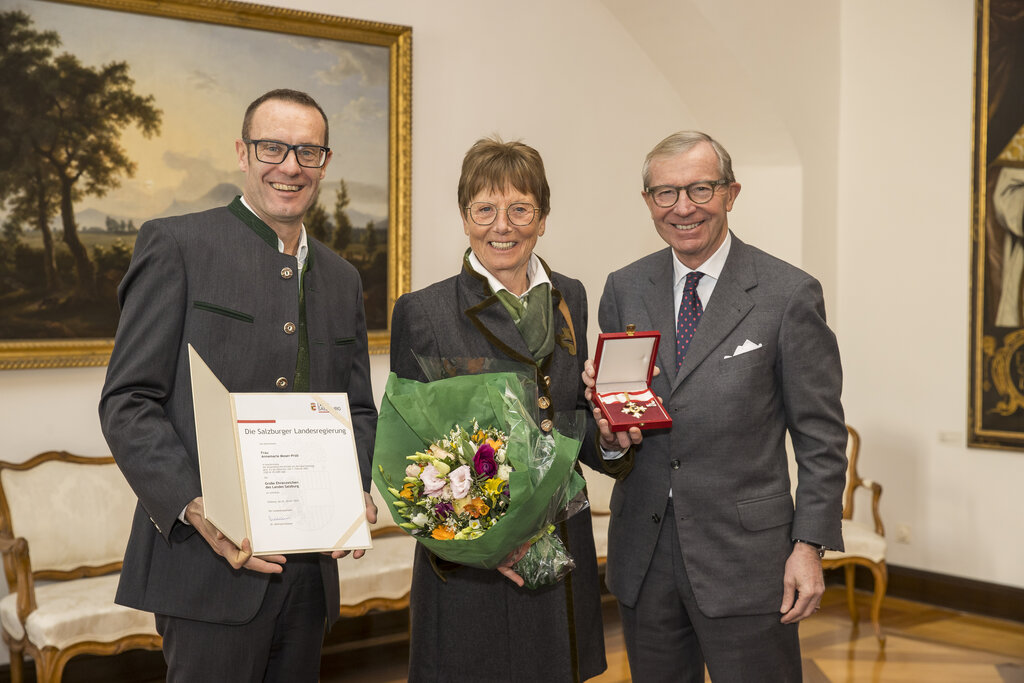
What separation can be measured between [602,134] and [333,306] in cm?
385

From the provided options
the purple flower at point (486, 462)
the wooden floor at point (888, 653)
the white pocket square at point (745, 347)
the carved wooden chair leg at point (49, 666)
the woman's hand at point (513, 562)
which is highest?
the white pocket square at point (745, 347)

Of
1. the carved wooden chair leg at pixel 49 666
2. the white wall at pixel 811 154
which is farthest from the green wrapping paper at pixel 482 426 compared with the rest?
the white wall at pixel 811 154

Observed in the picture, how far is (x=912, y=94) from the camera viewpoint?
5801mm

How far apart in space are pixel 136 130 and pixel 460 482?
10.4 feet

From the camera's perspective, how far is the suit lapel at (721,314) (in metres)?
2.30

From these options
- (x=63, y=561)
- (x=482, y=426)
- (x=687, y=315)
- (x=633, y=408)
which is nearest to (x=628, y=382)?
(x=633, y=408)

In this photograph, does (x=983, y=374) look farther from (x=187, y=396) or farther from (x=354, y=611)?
(x=187, y=396)

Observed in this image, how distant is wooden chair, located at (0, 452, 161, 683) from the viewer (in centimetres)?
357

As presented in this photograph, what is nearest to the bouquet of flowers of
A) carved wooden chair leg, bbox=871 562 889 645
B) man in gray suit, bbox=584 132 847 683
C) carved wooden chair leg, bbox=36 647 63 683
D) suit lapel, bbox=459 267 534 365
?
suit lapel, bbox=459 267 534 365

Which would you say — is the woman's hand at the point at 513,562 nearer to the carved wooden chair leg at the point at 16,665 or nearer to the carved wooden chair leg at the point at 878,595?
the carved wooden chair leg at the point at 16,665

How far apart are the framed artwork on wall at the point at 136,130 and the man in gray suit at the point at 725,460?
110 inches

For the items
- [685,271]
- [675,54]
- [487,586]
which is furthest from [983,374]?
[487,586]

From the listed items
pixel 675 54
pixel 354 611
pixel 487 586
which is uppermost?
pixel 675 54

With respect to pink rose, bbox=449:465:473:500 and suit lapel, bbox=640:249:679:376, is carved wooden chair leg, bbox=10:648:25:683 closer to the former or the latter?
pink rose, bbox=449:465:473:500
